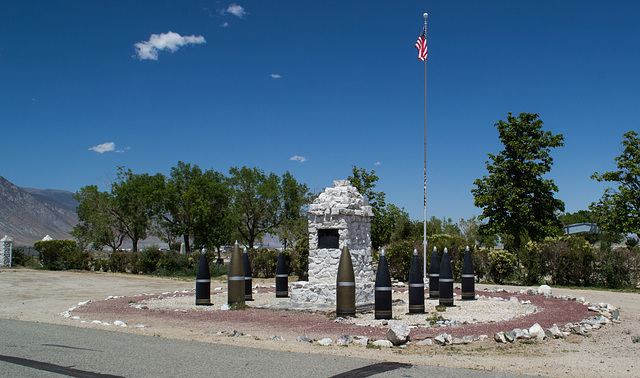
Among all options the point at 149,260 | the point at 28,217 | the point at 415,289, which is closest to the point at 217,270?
the point at 149,260

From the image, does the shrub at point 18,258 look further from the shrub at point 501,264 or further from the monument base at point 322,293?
the shrub at point 501,264

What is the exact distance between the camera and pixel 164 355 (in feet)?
21.8

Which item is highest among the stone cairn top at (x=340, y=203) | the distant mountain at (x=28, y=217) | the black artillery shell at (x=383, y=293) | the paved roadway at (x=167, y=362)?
the distant mountain at (x=28, y=217)

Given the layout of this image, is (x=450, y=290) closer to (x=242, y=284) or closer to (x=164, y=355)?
(x=242, y=284)

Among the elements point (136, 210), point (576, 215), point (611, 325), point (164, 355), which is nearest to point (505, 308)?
point (611, 325)

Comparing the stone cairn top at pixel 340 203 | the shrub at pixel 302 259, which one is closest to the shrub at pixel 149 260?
the shrub at pixel 302 259

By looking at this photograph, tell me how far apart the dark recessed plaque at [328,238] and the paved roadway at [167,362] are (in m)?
6.15

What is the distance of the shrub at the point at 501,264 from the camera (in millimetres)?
21797

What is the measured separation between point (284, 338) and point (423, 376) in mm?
3493

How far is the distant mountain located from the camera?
140000mm

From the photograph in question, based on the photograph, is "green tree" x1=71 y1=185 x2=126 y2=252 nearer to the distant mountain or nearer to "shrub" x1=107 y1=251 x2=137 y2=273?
"shrub" x1=107 y1=251 x2=137 y2=273

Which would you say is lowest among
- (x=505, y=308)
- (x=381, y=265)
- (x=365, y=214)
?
(x=505, y=308)

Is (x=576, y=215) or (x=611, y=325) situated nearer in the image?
(x=611, y=325)

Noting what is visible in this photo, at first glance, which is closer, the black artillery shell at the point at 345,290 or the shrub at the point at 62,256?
the black artillery shell at the point at 345,290
